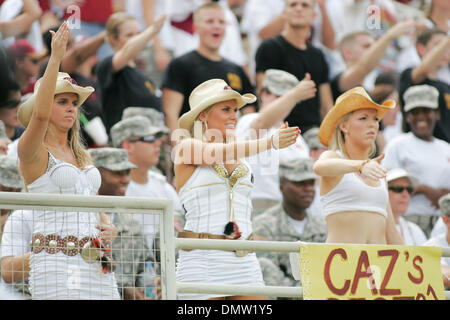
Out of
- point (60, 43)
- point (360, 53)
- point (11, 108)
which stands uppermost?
point (360, 53)

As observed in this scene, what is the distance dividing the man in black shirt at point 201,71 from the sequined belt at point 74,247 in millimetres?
3647

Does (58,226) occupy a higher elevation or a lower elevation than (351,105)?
lower

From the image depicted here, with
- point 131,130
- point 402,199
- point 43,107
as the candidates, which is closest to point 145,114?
point 131,130

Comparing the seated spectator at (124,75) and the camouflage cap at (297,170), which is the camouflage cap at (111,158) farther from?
the camouflage cap at (297,170)

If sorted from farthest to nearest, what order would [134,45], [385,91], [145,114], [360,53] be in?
[360,53] → [385,91] → [134,45] → [145,114]

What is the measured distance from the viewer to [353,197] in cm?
571

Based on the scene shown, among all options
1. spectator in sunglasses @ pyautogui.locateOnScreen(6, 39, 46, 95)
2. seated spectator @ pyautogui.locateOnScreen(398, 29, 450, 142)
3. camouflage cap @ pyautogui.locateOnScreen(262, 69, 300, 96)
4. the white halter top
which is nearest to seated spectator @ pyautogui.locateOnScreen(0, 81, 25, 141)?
spectator in sunglasses @ pyautogui.locateOnScreen(6, 39, 46, 95)

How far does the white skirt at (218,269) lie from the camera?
5.29 meters

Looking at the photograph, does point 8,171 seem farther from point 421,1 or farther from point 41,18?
point 421,1

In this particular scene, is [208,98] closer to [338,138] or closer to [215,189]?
[215,189]

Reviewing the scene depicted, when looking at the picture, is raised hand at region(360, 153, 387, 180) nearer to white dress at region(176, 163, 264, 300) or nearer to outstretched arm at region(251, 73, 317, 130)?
white dress at region(176, 163, 264, 300)

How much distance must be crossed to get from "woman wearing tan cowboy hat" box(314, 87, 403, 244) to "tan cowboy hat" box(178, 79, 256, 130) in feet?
2.09

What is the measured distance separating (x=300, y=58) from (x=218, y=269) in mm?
4388
